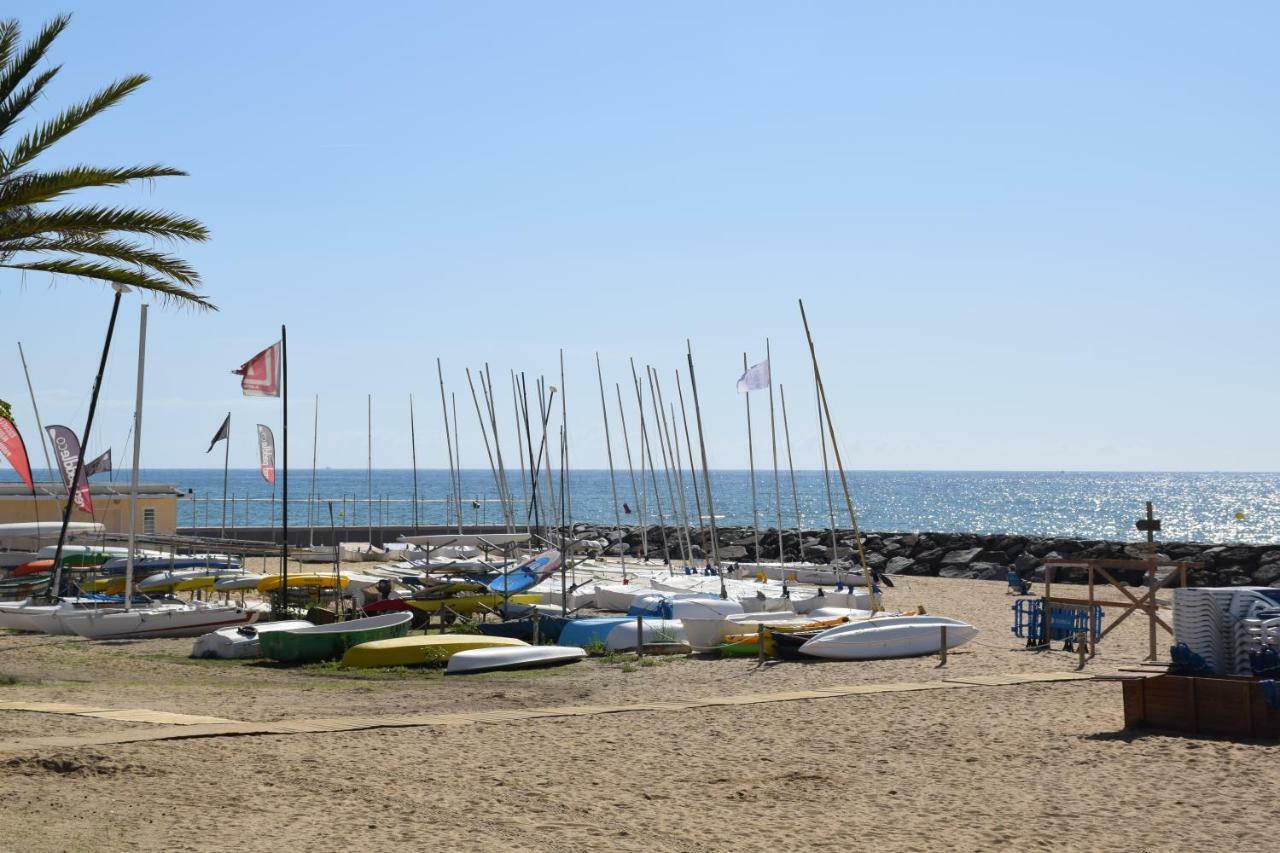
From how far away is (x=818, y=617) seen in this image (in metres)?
29.4

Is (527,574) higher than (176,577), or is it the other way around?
(176,577)

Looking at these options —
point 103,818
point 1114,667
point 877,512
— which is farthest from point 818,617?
point 877,512

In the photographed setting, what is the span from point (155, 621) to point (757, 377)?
71.7 feet

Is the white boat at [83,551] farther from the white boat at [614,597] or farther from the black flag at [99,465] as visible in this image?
the white boat at [614,597]

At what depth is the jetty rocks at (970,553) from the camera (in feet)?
181

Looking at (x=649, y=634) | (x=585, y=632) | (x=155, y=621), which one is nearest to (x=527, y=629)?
(x=585, y=632)

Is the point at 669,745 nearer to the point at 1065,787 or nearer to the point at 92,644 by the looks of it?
the point at 1065,787

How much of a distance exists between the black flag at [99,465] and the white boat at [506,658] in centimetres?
1938

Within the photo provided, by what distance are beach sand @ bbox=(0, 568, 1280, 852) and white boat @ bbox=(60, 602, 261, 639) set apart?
8.75m

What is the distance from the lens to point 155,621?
94.5 feet

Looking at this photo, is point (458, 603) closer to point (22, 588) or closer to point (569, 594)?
point (569, 594)

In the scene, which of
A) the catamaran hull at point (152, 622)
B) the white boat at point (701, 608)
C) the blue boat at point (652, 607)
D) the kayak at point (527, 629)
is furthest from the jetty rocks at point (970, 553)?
the kayak at point (527, 629)

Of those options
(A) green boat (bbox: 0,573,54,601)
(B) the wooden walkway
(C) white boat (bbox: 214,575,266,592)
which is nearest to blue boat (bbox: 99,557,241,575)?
(C) white boat (bbox: 214,575,266,592)

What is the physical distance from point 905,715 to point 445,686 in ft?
24.4
